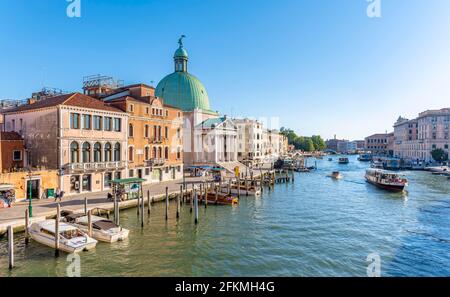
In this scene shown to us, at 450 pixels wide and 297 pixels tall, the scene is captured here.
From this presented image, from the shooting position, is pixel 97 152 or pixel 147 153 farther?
pixel 147 153

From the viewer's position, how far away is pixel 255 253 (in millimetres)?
17203

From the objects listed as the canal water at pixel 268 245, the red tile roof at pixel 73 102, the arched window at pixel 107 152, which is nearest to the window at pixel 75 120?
the red tile roof at pixel 73 102

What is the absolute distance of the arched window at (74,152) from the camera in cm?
2831

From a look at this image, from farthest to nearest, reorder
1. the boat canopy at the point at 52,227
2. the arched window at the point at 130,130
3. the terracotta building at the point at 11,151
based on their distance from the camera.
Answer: the arched window at the point at 130,130 → the terracotta building at the point at 11,151 → the boat canopy at the point at 52,227

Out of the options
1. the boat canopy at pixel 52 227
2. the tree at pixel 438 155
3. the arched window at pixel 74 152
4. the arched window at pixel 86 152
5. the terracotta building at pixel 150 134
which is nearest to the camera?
the boat canopy at pixel 52 227

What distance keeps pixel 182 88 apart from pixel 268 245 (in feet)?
150

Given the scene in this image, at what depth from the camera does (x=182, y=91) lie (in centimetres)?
5853

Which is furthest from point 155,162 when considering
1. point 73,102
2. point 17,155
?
point 17,155

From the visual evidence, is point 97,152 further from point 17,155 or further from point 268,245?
point 268,245

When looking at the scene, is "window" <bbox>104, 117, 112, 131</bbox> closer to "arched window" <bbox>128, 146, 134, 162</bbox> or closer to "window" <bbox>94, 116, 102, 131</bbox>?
"window" <bbox>94, 116, 102, 131</bbox>

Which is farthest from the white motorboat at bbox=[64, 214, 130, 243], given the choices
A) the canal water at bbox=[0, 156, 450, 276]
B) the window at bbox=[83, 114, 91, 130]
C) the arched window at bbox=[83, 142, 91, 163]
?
the window at bbox=[83, 114, 91, 130]

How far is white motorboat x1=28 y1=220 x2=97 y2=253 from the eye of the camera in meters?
16.6

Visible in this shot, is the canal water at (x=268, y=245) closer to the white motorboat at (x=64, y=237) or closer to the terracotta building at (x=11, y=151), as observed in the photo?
the white motorboat at (x=64, y=237)
